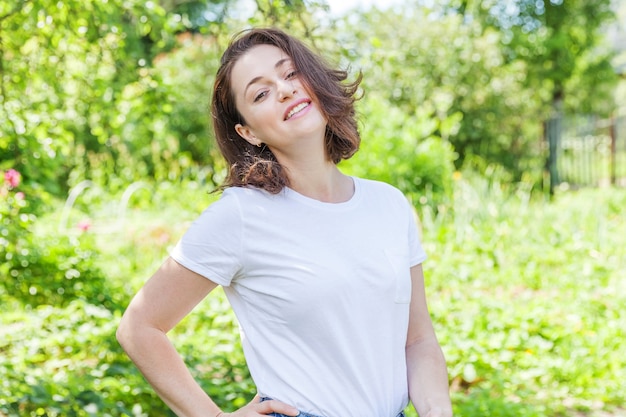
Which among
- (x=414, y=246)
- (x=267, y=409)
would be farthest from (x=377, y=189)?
(x=267, y=409)

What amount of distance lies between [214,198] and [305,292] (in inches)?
219

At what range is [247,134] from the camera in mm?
1505

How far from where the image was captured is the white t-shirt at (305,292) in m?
1.33

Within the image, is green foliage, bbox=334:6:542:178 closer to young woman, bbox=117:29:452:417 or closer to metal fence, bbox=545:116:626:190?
metal fence, bbox=545:116:626:190

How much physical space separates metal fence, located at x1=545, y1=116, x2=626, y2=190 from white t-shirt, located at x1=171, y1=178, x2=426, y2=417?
36.5 feet

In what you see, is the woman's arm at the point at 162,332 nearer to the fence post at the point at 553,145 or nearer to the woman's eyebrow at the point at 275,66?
the woman's eyebrow at the point at 275,66

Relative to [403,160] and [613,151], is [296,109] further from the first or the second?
[613,151]

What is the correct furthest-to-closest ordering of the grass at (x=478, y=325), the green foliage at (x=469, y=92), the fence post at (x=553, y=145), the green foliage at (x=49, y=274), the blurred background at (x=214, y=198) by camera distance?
the fence post at (x=553, y=145) → the green foliage at (x=469, y=92) → the green foliage at (x=49, y=274) → the grass at (x=478, y=325) → the blurred background at (x=214, y=198)

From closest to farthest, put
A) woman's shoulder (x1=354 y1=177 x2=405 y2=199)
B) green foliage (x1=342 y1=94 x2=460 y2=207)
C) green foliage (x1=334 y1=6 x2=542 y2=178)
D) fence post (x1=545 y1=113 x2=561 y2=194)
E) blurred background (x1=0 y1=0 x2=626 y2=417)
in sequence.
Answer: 1. woman's shoulder (x1=354 y1=177 x2=405 y2=199)
2. blurred background (x1=0 y1=0 x2=626 y2=417)
3. green foliage (x1=342 y1=94 x2=460 y2=207)
4. green foliage (x1=334 y1=6 x2=542 y2=178)
5. fence post (x1=545 y1=113 x2=561 y2=194)

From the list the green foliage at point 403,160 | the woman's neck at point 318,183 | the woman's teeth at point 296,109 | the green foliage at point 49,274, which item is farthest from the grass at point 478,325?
the woman's teeth at point 296,109

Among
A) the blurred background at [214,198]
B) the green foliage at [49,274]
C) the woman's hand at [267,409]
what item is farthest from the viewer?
the green foliage at [49,274]

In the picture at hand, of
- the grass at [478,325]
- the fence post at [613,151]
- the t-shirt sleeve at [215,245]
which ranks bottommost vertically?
the fence post at [613,151]

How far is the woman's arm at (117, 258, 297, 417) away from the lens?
4.46 ft

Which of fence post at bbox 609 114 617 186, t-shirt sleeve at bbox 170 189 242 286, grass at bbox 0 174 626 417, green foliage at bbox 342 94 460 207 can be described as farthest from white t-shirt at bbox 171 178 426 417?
fence post at bbox 609 114 617 186
